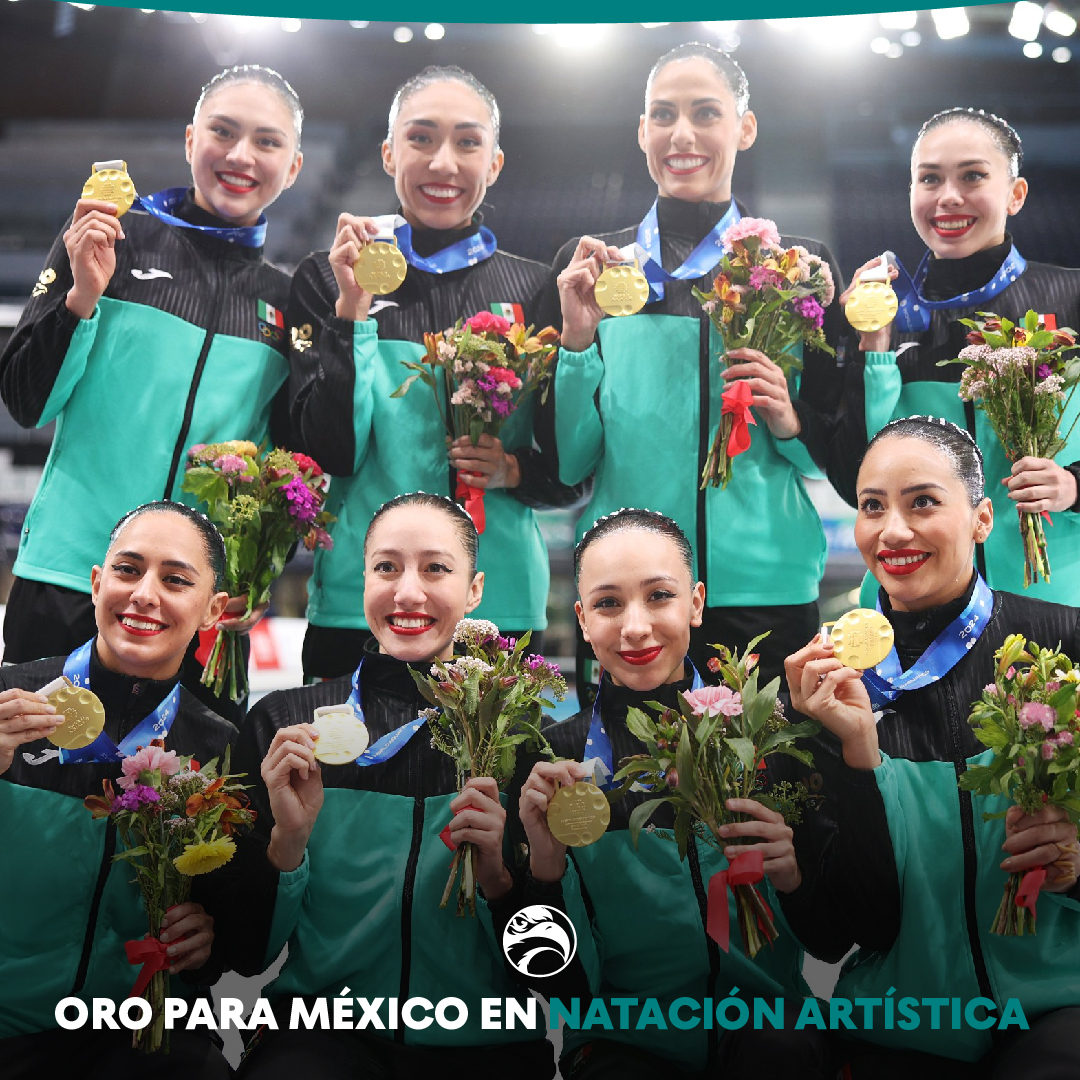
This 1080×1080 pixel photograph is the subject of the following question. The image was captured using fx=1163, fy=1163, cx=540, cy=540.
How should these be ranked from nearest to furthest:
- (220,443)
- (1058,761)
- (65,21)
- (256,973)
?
(1058,761), (256,973), (220,443), (65,21)

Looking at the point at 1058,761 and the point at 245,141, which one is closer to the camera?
the point at 1058,761

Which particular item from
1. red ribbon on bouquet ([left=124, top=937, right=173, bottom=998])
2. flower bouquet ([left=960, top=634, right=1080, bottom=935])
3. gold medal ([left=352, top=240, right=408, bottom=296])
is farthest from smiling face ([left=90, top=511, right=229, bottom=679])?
flower bouquet ([left=960, top=634, right=1080, bottom=935])

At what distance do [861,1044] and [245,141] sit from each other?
3.14 metres

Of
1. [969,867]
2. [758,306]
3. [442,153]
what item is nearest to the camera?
[969,867]

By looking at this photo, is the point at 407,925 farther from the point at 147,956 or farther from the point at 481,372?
the point at 481,372

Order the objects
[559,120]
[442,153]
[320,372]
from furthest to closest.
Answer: [559,120] → [442,153] → [320,372]

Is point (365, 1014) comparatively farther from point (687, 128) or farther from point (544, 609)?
point (687, 128)

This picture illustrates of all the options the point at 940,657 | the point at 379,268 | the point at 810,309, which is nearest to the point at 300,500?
the point at 379,268

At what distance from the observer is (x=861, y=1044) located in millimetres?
3070

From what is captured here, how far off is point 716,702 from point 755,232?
1.31 meters

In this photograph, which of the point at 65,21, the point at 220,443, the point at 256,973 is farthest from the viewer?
the point at 65,21

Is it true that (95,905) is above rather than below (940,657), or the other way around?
below

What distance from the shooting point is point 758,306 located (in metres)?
3.28

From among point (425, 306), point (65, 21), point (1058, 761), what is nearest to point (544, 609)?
point (425, 306)
